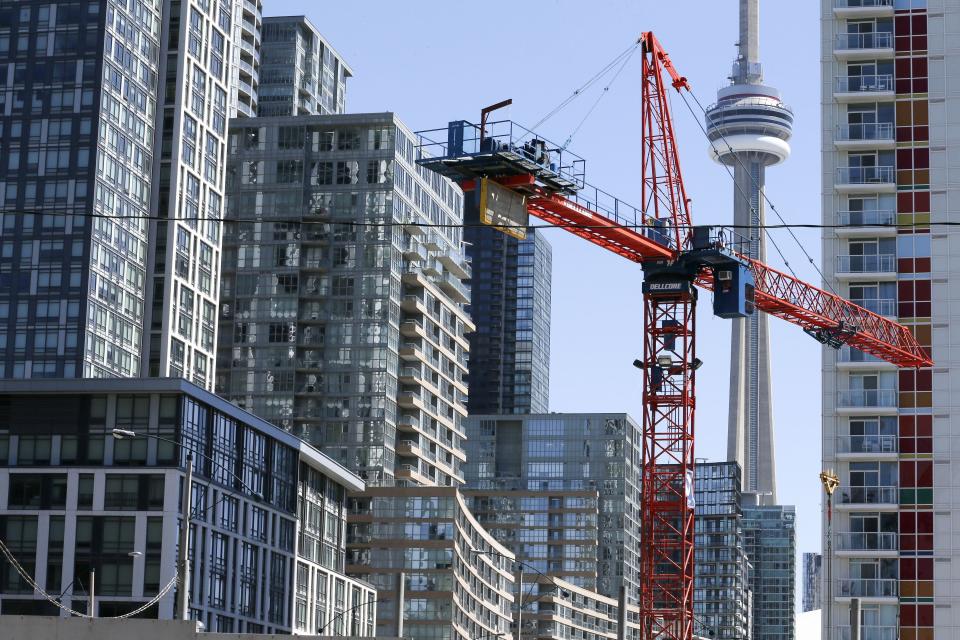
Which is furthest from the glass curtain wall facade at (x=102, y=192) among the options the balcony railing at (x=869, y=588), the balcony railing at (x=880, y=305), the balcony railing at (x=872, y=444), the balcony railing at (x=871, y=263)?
the balcony railing at (x=869, y=588)

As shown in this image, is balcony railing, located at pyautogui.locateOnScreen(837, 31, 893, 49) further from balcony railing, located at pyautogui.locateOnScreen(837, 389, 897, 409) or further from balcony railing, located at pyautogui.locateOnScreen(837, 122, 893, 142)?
balcony railing, located at pyautogui.locateOnScreen(837, 389, 897, 409)

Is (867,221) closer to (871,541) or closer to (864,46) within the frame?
(864,46)

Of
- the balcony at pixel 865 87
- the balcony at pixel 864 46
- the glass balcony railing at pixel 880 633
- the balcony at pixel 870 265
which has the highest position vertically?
the balcony at pixel 864 46

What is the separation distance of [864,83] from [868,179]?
24.4ft

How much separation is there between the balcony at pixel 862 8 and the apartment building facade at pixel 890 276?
0.08 m

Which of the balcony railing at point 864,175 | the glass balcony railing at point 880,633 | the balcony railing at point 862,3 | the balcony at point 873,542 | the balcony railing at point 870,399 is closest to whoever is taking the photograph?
the glass balcony railing at point 880,633

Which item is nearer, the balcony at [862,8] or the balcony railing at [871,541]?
the balcony railing at [871,541]

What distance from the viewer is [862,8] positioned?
429 feet

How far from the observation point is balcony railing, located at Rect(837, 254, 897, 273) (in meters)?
130

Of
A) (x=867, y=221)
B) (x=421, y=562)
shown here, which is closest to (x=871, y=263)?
(x=867, y=221)

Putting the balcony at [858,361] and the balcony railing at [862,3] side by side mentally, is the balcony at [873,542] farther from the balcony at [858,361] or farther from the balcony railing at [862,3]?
the balcony railing at [862,3]

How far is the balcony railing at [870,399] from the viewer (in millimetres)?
128125

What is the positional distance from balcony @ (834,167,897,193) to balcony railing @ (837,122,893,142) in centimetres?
235

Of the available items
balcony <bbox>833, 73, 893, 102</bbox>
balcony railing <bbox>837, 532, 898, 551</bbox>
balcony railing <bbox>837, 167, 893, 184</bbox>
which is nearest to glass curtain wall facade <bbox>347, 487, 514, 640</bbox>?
balcony railing <bbox>837, 532, 898, 551</bbox>
